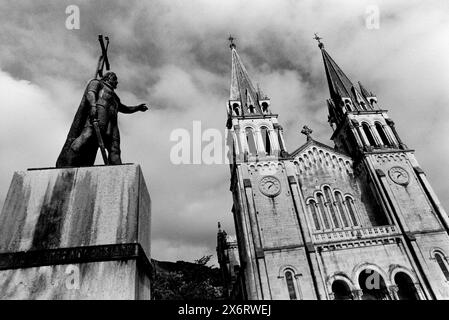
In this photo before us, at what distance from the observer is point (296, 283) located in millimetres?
18656

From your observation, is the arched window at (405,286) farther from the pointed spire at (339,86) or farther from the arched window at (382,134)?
the pointed spire at (339,86)

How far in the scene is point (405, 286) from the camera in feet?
65.7

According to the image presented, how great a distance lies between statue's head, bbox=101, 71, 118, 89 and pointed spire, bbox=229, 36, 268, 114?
23962 mm

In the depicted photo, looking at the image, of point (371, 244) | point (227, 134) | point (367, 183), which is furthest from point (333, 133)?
point (371, 244)

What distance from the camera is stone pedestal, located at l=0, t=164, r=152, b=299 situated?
2682mm

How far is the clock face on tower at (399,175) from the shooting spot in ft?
76.3

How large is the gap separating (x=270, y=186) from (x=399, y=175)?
33.9ft

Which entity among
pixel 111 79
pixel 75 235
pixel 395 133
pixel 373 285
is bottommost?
pixel 75 235

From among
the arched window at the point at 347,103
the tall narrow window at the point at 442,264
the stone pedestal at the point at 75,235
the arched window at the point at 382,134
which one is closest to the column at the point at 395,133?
the arched window at the point at 382,134

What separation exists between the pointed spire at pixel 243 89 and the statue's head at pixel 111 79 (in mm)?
23962

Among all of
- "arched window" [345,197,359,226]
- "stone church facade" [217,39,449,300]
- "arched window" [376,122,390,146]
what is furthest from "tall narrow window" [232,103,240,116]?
"arched window" [376,122,390,146]

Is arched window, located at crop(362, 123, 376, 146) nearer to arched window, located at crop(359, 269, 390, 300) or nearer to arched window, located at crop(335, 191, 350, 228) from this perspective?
arched window, located at crop(335, 191, 350, 228)

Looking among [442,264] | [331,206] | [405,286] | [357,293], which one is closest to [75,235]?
[357,293]

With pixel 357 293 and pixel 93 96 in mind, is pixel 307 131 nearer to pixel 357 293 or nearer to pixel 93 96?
pixel 357 293
